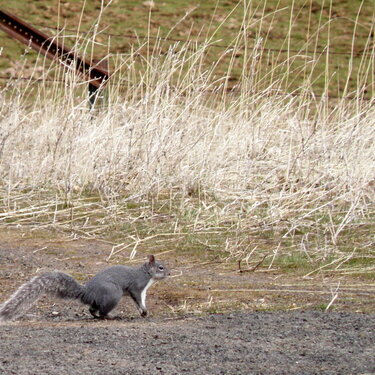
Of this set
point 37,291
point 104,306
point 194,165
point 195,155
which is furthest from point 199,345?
point 195,155

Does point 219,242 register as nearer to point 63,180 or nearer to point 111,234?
point 111,234

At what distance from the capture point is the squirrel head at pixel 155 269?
514 cm

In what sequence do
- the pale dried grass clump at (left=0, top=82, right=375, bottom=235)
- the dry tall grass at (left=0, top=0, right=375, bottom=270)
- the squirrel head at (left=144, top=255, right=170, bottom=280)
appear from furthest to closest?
the pale dried grass clump at (left=0, top=82, right=375, bottom=235) < the dry tall grass at (left=0, top=0, right=375, bottom=270) < the squirrel head at (left=144, top=255, right=170, bottom=280)

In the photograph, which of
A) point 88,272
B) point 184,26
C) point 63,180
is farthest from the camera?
point 184,26

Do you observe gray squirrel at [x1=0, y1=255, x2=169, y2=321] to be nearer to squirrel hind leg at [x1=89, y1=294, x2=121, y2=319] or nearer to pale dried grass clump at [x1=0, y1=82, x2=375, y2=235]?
squirrel hind leg at [x1=89, y1=294, x2=121, y2=319]

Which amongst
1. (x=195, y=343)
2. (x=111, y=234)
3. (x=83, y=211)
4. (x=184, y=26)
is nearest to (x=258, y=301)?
(x=195, y=343)

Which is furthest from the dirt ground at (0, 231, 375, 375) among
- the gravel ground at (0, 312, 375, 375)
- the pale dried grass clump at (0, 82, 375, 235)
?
the pale dried grass clump at (0, 82, 375, 235)

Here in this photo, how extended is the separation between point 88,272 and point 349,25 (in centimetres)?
2110

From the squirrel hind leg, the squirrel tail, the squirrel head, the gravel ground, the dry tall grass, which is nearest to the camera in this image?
the gravel ground

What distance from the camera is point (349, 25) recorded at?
25625mm

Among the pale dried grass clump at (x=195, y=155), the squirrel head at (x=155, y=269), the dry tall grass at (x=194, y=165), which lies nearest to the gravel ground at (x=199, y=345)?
the squirrel head at (x=155, y=269)

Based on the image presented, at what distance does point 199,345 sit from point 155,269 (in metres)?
1.32

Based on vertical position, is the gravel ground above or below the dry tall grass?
above

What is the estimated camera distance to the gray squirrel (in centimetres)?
455
